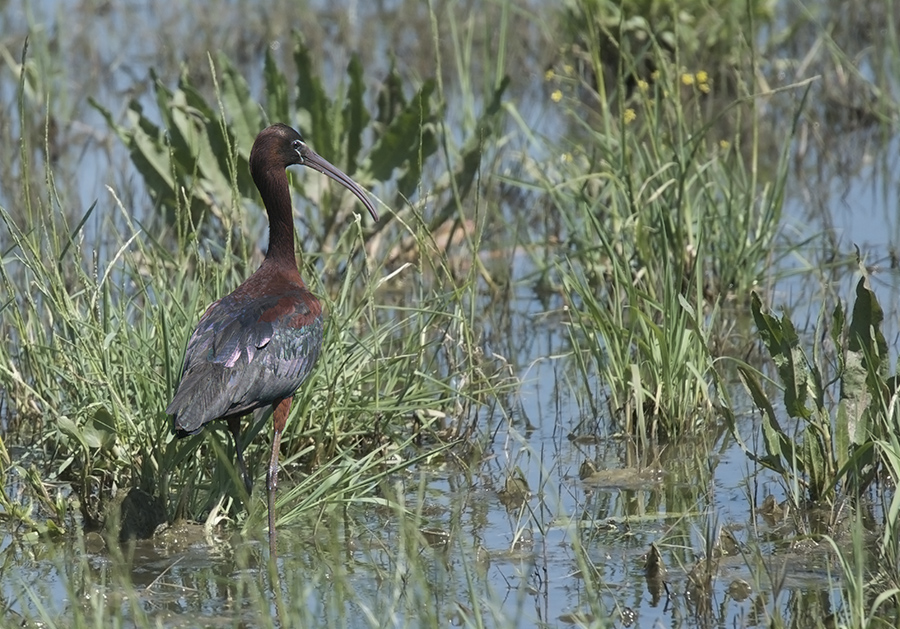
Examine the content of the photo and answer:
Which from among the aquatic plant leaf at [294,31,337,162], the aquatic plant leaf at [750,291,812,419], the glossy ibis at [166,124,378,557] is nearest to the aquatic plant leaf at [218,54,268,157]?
the aquatic plant leaf at [294,31,337,162]

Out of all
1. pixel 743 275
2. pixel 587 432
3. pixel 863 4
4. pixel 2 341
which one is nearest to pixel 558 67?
pixel 863 4

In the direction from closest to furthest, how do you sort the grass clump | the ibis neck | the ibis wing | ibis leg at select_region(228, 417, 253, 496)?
the ibis wing
ibis leg at select_region(228, 417, 253, 496)
the ibis neck
the grass clump

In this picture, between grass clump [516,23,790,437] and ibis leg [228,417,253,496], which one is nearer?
ibis leg [228,417,253,496]

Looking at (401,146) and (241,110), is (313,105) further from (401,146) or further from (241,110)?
(401,146)

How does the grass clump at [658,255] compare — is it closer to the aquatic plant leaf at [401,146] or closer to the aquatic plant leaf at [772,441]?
the aquatic plant leaf at [772,441]

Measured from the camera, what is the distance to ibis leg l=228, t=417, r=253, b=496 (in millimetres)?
4918

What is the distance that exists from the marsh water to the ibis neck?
34.7 inches

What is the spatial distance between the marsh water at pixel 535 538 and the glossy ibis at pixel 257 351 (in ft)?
1.17

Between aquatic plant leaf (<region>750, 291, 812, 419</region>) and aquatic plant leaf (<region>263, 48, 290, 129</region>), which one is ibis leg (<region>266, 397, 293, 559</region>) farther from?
aquatic plant leaf (<region>263, 48, 290, 129</region>)

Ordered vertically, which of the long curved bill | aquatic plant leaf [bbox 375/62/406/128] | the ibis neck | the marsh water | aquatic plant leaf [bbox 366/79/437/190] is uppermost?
aquatic plant leaf [bbox 375/62/406/128]

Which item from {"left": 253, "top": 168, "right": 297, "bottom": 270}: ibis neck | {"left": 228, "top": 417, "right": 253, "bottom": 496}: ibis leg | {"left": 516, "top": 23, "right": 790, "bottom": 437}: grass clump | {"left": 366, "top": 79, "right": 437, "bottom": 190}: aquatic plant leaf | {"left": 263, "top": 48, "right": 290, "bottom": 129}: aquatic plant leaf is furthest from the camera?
{"left": 263, "top": 48, "right": 290, "bottom": 129}: aquatic plant leaf

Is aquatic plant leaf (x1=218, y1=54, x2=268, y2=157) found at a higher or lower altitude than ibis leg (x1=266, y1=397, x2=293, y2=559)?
higher

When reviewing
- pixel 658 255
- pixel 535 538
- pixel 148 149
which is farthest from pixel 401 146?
pixel 535 538

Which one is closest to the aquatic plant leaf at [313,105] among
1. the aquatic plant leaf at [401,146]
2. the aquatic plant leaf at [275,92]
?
the aquatic plant leaf at [275,92]
